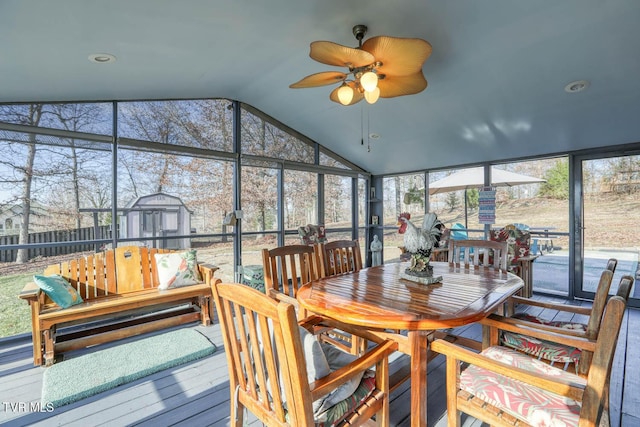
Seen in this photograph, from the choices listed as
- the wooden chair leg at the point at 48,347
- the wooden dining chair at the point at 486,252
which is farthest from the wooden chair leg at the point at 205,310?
the wooden dining chair at the point at 486,252

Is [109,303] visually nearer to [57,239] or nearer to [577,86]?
[57,239]

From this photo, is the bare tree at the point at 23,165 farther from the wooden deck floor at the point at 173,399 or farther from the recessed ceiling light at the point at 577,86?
the recessed ceiling light at the point at 577,86

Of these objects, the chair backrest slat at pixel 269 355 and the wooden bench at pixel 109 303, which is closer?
the chair backrest slat at pixel 269 355

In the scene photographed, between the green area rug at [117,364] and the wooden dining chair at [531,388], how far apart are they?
2.18 m

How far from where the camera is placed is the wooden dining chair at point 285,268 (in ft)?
7.60

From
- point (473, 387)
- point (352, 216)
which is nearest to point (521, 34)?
point (473, 387)

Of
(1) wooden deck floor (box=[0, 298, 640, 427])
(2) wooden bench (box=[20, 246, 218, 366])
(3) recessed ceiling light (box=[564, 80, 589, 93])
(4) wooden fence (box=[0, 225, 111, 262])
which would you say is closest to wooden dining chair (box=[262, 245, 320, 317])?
(1) wooden deck floor (box=[0, 298, 640, 427])

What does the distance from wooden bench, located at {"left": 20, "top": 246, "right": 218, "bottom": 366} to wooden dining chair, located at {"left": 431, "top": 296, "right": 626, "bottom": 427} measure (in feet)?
8.95

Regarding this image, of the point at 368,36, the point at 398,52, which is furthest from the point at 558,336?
the point at 368,36

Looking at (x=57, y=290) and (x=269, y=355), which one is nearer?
(x=269, y=355)

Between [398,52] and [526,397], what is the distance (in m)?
2.13

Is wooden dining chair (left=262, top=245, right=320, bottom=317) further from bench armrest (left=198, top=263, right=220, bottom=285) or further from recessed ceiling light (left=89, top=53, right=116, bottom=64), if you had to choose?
recessed ceiling light (left=89, top=53, right=116, bottom=64)

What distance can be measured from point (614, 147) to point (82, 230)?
260 inches

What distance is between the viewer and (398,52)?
2.23 metres
